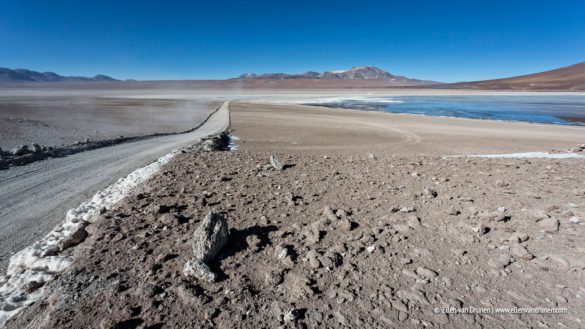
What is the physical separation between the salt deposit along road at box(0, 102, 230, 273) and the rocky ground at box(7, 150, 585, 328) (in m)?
1.50

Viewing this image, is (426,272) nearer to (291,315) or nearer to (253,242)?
(291,315)

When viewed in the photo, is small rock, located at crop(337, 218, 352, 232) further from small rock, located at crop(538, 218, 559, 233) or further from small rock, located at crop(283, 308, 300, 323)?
small rock, located at crop(538, 218, 559, 233)

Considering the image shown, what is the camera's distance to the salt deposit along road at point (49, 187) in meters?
5.84

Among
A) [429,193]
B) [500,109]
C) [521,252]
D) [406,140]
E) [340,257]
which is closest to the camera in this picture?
[521,252]

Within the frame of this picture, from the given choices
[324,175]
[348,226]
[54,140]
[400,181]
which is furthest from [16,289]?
[54,140]

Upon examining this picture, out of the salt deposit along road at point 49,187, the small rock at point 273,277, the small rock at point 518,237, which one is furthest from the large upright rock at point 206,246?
the small rock at point 518,237

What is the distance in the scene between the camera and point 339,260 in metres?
4.00

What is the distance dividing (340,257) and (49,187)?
326 inches

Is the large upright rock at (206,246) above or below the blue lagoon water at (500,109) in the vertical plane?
below

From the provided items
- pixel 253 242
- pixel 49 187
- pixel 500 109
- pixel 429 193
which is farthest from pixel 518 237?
pixel 500 109

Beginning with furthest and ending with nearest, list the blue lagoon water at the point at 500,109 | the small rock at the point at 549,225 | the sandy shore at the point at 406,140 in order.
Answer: the blue lagoon water at the point at 500,109, the sandy shore at the point at 406,140, the small rock at the point at 549,225

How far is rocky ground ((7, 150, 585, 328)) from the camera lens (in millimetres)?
3188

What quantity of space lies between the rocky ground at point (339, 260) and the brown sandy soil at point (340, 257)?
0.6 inches

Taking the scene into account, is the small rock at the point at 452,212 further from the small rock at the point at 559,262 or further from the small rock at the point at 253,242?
the small rock at the point at 253,242
